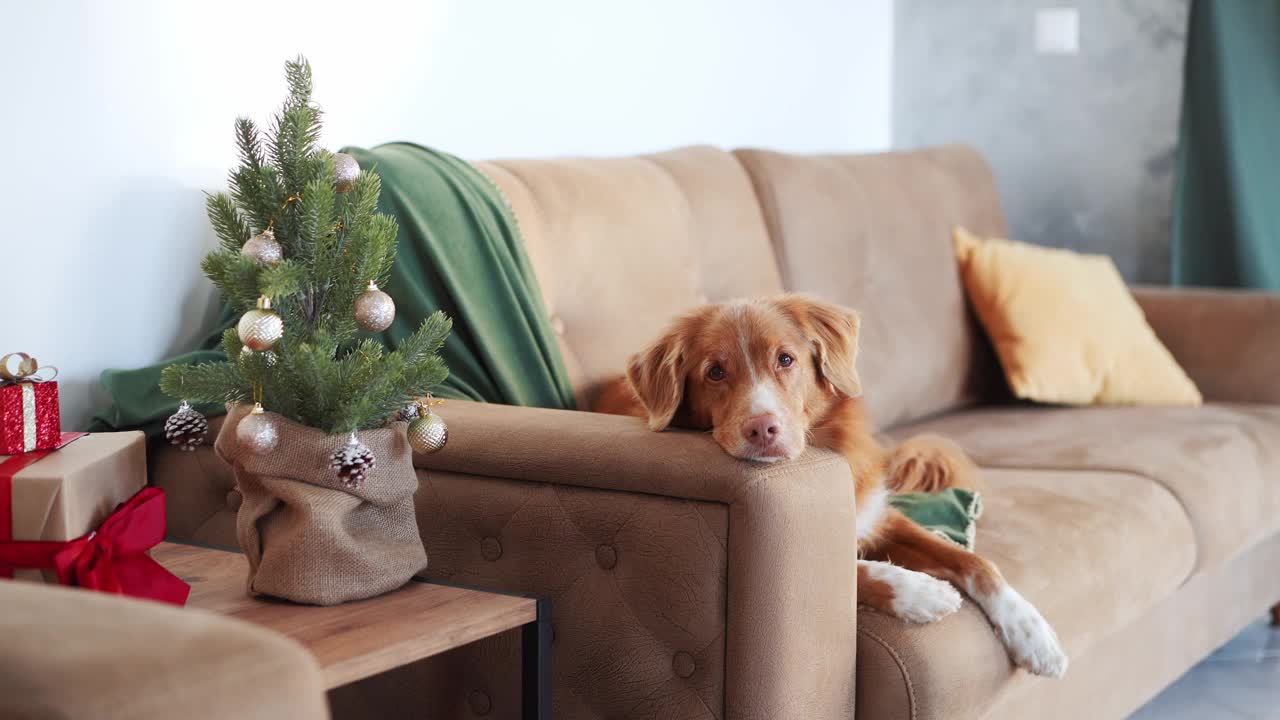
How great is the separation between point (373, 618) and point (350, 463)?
18cm

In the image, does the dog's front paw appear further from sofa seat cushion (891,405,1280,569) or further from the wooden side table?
sofa seat cushion (891,405,1280,569)

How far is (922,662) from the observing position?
178 cm

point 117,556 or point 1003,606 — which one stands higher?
point 117,556

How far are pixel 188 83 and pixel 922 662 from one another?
1479 millimetres

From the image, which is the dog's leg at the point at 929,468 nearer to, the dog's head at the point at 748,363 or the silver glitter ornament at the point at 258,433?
the dog's head at the point at 748,363

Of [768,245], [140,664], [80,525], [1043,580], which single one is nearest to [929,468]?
[1043,580]

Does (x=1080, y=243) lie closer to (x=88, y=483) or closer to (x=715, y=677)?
(x=715, y=677)

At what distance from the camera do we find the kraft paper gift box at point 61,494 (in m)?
1.49

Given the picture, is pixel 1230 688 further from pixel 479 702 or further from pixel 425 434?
pixel 425 434

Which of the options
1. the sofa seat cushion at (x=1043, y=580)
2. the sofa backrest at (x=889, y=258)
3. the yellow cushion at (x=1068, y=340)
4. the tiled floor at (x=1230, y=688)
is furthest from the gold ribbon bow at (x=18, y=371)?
the yellow cushion at (x=1068, y=340)

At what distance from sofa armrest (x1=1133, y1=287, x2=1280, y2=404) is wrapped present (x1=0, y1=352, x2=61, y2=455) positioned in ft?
9.78

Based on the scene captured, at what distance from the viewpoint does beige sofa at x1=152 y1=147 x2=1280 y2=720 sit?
169 cm

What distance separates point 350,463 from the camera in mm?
1517

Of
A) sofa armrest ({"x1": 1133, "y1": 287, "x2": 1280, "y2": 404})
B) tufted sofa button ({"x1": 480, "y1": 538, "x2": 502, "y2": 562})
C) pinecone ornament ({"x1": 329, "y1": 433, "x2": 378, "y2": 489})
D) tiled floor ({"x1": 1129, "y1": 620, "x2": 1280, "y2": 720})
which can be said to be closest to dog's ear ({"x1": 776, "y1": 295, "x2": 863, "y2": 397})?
tufted sofa button ({"x1": 480, "y1": 538, "x2": 502, "y2": 562})
